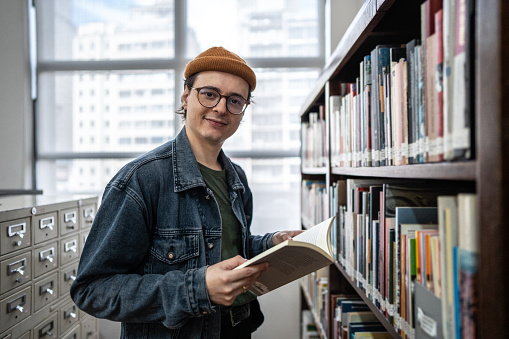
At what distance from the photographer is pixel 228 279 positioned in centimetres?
87

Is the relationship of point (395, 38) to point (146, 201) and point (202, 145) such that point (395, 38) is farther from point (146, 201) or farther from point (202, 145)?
point (146, 201)

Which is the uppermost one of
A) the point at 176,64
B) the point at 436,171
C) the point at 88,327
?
the point at 176,64

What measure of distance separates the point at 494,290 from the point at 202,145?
911 mm

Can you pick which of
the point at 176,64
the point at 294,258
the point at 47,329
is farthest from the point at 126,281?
the point at 176,64

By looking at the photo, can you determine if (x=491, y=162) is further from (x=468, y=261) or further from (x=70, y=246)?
(x=70, y=246)

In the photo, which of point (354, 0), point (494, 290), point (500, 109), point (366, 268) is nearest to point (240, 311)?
point (366, 268)

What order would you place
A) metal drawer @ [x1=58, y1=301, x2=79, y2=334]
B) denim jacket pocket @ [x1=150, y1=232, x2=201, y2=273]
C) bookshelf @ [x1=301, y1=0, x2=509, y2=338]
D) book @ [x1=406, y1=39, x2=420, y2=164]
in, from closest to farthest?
bookshelf @ [x1=301, y1=0, x2=509, y2=338] → book @ [x1=406, y1=39, x2=420, y2=164] → denim jacket pocket @ [x1=150, y1=232, x2=201, y2=273] → metal drawer @ [x1=58, y1=301, x2=79, y2=334]

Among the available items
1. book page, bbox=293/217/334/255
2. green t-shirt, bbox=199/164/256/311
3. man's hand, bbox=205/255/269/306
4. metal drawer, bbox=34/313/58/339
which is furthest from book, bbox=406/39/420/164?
metal drawer, bbox=34/313/58/339

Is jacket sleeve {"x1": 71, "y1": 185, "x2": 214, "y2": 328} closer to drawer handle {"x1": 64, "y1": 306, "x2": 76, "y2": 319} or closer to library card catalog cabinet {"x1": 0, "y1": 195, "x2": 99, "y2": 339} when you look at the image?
library card catalog cabinet {"x1": 0, "y1": 195, "x2": 99, "y2": 339}

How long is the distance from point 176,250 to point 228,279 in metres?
0.24

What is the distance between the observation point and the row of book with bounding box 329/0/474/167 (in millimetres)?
533

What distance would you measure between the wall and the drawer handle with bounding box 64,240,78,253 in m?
1.06

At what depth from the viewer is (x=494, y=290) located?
47cm

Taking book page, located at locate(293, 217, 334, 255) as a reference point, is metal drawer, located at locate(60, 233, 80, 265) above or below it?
below
